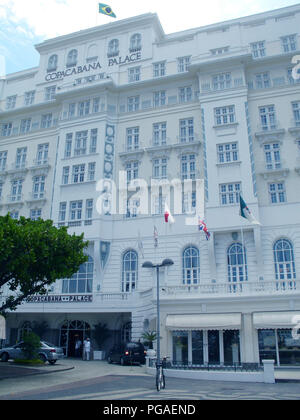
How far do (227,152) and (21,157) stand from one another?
74.2 ft

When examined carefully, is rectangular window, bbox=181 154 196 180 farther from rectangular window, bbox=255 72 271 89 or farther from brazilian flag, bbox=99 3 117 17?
brazilian flag, bbox=99 3 117 17

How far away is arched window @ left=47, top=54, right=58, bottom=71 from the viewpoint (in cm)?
4453

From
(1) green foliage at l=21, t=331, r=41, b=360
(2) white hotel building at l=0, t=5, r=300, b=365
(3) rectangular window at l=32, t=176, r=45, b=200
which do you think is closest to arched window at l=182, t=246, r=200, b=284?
(2) white hotel building at l=0, t=5, r=300, b=365

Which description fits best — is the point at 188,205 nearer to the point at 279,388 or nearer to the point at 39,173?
the point at 39,173

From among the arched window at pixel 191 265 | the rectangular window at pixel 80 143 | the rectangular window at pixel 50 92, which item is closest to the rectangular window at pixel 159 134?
the rectangular window at pixel 80 143

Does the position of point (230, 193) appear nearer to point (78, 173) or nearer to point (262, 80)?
point (262, 80)

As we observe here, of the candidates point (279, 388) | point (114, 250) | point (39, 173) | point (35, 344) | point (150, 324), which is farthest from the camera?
point (39, 173)

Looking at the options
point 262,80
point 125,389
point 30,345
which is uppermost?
point 262,80

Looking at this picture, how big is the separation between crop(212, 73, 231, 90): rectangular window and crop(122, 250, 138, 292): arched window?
1729 cm

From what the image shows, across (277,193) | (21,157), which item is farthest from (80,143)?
(277,193)

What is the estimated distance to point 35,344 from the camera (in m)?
24.3

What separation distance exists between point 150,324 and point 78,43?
32.7 m

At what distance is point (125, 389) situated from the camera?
15.4 m

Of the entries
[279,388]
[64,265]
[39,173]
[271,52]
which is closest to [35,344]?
[64,265]
